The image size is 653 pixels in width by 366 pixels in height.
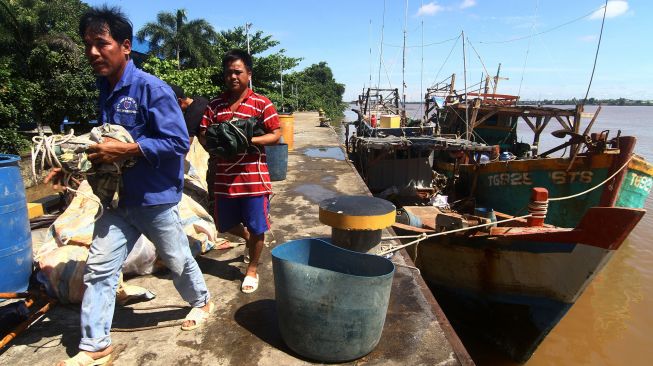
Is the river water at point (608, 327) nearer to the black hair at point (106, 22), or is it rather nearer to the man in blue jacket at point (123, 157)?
the man in blue jacket at point (123, 157)

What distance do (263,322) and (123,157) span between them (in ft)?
4.63

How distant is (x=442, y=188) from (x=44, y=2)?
2050 cm

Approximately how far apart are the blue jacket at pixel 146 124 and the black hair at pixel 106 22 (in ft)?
0.57

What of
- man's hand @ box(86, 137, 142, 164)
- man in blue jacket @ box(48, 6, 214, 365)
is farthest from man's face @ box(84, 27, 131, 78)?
man's hand @ box(86, 137, 142, 164)

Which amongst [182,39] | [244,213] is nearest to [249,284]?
[244,213]

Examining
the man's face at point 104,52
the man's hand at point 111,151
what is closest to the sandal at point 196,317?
the man's hand at point 111,151

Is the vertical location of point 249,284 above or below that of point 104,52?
below

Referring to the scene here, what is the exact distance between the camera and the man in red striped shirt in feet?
9.23

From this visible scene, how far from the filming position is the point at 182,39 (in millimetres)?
24516

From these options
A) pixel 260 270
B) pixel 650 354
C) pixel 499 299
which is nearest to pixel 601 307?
pixel 650 354

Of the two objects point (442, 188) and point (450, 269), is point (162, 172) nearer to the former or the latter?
point (450, 269)

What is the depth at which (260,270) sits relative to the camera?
3.42 meters

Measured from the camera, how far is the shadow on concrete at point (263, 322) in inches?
93.4

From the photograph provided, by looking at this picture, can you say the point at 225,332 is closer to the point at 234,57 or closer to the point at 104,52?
the point at 104,52
